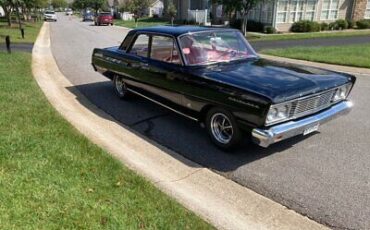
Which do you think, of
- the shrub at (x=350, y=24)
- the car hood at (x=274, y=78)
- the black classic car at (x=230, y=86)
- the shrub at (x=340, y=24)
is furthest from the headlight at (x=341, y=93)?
the shrub at (x=350, y=24)

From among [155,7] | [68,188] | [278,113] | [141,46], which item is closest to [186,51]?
[141,46]

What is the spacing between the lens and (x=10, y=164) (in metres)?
4.29

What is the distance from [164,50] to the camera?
6.01 m

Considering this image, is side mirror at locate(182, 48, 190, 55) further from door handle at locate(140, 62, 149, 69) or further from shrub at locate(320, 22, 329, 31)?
shrub at locate(320, 22, 329, 31)

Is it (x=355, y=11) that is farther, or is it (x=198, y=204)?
(x=355, y=11)

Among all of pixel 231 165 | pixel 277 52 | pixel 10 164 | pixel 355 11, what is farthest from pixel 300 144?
pixel 355 11

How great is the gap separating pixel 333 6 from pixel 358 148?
29579 mm

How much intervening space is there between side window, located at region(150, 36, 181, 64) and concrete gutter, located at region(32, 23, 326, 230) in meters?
1.32

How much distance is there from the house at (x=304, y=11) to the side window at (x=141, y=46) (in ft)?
69.3

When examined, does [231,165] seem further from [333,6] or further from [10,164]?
[333,6]

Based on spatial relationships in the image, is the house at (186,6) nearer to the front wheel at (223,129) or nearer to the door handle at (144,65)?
the door handle at (144,65)

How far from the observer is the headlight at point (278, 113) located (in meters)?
4.34

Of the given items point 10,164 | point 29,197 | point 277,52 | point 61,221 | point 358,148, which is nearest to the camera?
point 61,221

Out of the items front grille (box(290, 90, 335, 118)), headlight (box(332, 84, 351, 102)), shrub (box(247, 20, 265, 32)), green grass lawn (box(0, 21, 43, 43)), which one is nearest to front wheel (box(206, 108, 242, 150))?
front grille (box(290, 90, 335, 118))
